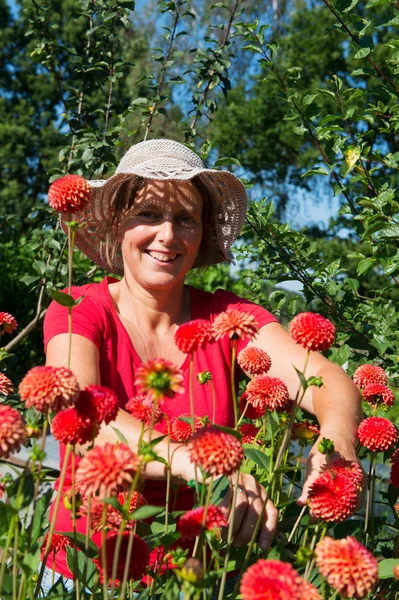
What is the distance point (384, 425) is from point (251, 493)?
0.23 meters

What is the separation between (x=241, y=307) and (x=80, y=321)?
0.46 metres

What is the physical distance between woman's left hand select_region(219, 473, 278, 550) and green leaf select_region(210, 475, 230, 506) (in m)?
0.03

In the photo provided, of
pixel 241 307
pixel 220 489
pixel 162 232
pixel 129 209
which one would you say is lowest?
pixel 220 489

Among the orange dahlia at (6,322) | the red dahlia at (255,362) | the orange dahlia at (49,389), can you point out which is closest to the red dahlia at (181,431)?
the red dahlia at (255,362)

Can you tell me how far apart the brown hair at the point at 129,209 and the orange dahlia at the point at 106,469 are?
1.23 m

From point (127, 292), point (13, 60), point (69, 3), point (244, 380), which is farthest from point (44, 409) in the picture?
point (13, 60)

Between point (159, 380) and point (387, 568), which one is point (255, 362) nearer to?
point (387, 568)

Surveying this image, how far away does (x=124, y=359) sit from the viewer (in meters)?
1.79

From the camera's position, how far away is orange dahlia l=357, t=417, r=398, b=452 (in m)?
1.07

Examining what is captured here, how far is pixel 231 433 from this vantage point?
0.83 metres

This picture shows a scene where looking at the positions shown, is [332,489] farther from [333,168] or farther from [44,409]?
[333,168]

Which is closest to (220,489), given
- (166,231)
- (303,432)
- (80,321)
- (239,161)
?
(303,432)

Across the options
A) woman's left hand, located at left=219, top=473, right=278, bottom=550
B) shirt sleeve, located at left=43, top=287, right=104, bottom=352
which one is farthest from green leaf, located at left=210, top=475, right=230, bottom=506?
shirt sleeve, located at left=43, top=287, right=104, bottom=352

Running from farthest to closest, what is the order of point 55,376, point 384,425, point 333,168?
point 333,168 < point 384,425 < point 55,376
